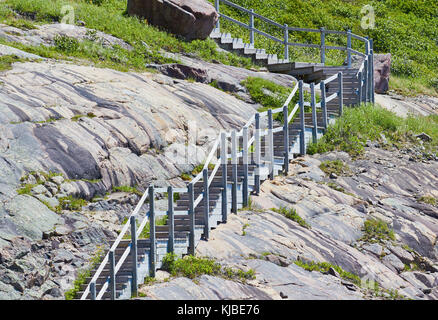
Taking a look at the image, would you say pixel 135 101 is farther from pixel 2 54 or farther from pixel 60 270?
pixel 60 270

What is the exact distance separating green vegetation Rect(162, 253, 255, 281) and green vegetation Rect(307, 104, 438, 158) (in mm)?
8016

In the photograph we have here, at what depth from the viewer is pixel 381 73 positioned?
31.3m

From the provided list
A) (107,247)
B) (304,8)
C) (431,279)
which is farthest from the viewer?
(304,8)

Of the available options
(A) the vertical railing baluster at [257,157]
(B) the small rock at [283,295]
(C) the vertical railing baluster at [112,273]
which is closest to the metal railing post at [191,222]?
(B) the small rock at [283,295]

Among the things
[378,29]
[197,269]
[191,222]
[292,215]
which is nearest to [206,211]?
[191,222]

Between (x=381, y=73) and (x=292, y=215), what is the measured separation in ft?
49.2

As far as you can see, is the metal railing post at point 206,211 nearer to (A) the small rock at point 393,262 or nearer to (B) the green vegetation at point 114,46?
(A) the small rock at point 393,262

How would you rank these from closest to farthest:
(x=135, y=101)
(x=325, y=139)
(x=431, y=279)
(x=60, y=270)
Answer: (x=60, y=270), (x=431, y=279), (x=135, y=101), (x=325, y=139)

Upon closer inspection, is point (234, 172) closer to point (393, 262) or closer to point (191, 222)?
point (191, 222)

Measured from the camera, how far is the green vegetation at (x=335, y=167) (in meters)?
20.8

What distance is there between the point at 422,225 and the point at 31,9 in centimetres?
1501

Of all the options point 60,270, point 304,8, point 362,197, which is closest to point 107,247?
point 60,270

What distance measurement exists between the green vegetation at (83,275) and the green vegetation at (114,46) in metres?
9.15

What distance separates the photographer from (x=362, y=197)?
1983cm
